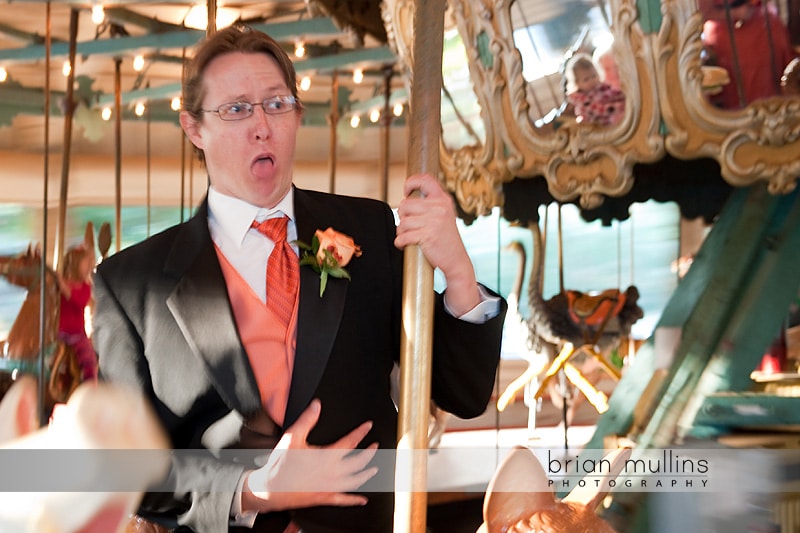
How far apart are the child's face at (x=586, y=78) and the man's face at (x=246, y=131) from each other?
5.66 feet

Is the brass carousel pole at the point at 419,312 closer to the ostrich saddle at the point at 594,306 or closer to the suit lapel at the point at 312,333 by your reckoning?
the suit lapel at the point at 312,333

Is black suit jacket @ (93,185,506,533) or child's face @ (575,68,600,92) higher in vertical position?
child's face @ (575,68,600,92)

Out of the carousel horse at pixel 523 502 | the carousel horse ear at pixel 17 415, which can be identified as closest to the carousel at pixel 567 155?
the carousel horse at pixel 523 502

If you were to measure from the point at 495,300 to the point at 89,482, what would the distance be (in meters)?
0.56

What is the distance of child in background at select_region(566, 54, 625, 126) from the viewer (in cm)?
277

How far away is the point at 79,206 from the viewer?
2.62 metres

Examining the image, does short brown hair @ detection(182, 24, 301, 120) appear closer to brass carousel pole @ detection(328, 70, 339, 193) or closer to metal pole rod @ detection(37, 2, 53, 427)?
metal pole rod @ detection(37, 2, 53, 427)

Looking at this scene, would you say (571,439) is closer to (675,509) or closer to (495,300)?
(675,509)

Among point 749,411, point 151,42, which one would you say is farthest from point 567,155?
point 151,42

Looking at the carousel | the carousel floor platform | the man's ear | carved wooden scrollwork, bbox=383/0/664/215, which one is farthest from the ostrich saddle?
the man's ear

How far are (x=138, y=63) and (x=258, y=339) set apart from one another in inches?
74.9

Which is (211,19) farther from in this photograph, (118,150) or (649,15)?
(649,15)

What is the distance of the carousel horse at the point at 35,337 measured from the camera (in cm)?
244

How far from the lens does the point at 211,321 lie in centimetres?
116
